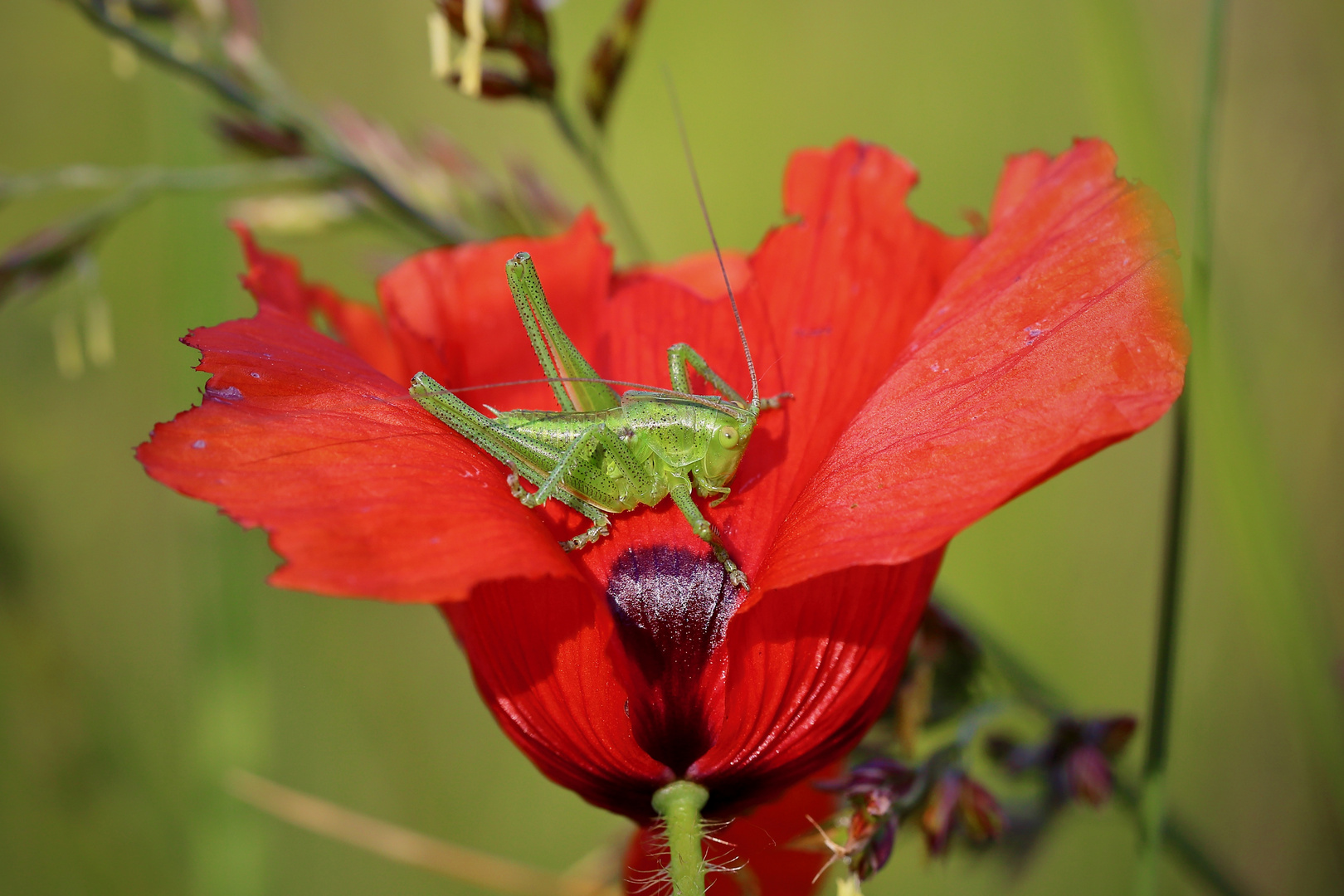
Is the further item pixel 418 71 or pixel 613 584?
pixel 418 71

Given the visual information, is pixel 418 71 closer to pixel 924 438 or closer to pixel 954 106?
pixel 954 106

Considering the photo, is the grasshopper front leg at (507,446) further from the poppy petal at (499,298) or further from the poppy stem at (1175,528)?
the poppy stem at (1175,528)

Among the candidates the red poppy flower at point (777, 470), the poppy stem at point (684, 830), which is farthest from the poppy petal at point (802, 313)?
the poppy stem at point (684, 830)

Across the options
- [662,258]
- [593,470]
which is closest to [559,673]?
[593,470]

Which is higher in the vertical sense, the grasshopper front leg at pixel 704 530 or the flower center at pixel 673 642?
the grasshopper front leg at pixel 704 530

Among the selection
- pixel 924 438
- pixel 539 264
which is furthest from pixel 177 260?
pixel 924 438

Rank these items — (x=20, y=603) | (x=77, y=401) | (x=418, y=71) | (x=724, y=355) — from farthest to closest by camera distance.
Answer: (x=418, y=71)
(x=77, y=401)
(x=20, y=603)
(x=724, y=355)

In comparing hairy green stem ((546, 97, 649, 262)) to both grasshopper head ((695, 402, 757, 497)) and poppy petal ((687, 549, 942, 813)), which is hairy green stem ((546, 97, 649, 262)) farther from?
poppy petal ((687, 549, 942, 813))
